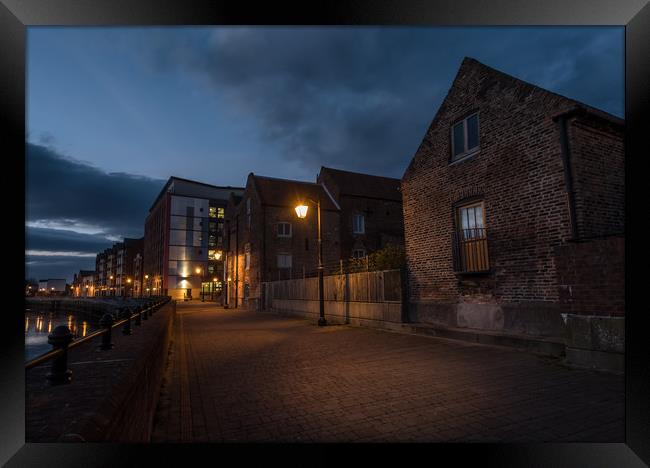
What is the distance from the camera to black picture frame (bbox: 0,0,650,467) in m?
3.57

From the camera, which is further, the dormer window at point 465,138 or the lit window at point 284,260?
the lit window at point 284,260

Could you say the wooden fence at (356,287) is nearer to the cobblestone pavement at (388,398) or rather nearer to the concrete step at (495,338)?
the concrete step at (495,338)

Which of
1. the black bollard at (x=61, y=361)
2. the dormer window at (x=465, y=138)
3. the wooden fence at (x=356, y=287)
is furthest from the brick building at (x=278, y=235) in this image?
the black bollard at (x=61, y=361)

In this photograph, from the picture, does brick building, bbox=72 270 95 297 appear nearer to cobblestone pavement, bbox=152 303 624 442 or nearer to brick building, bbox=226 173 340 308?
brick building, bbox=226 173 340 308

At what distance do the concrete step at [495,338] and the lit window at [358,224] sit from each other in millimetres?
20850

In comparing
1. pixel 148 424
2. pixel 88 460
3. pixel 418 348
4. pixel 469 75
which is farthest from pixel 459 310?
pixel 88 460

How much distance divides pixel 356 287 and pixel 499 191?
690 cm

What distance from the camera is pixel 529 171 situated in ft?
32.1

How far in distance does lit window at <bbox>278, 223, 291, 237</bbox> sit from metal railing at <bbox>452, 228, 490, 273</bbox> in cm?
2025

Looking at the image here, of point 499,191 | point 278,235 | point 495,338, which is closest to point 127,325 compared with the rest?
point 495,338

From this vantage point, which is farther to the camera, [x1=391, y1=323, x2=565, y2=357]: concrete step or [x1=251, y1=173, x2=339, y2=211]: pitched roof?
[x1=251, y1=173, x2=339, y2=211]: pitched roof

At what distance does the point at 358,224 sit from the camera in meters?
33.4

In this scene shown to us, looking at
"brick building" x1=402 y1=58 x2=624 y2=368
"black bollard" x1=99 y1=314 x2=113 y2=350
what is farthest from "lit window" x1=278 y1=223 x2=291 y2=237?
"black bollard" x1=99 y1=314 x2=113 y2=350

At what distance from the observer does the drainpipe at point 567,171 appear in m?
8.67
